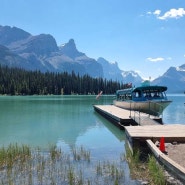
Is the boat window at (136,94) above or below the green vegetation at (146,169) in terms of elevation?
above

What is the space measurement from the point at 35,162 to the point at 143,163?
5.75 meters

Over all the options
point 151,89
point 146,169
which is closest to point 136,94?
point 151,89

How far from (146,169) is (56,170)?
4353 millimetres

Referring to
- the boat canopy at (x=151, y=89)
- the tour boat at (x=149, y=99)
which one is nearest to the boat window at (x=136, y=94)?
the tour boat at (x=149, y=99)

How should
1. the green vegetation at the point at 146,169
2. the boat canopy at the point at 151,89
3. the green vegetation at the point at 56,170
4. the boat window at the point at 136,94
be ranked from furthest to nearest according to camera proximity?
the boat window at the point at 136,94 → the boat canopy at the point at 151,89 → the green vegetation at the point at 56,170 → the green vegetation at the point at 146,169

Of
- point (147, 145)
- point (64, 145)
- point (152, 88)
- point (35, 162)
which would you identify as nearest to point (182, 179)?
point (147, 145)

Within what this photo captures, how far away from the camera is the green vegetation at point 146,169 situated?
1325cm

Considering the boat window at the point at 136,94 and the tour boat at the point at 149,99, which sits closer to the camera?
the tour boat at the point at 149,99

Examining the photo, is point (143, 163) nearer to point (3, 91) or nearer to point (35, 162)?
point (35, 162)

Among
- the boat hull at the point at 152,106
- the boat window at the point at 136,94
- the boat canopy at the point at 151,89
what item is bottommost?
the boat hull at the point at 152,106

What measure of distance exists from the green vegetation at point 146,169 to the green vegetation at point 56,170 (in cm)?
63

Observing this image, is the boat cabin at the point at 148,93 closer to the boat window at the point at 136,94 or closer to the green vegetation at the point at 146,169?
the boat window at the point at 136,94

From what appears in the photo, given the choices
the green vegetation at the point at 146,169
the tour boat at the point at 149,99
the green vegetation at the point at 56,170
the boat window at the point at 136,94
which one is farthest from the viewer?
the boat window at the point at 136,94

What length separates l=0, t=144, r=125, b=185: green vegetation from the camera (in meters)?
14.6
